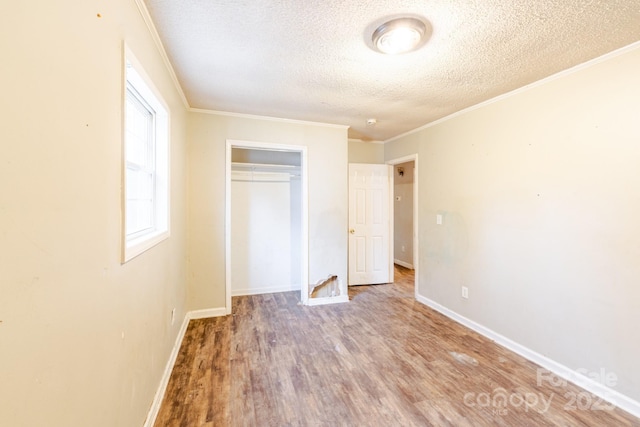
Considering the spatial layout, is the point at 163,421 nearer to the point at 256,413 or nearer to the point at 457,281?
the point at 256,413

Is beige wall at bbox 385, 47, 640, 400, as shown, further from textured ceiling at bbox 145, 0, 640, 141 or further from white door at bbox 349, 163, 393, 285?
white door at bbox 349, 163, 393, 285

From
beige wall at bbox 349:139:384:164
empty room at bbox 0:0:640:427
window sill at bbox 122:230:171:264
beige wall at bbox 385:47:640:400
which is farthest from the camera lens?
beige wall at bbox 349:139:384:164

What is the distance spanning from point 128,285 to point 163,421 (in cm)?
99

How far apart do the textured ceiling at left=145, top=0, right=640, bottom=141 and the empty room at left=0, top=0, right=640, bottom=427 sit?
0.02 m

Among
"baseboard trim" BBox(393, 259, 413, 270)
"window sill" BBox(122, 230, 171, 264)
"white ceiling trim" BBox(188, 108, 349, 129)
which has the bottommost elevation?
"baseboard trim" BBox(393, 259, 413, 270)

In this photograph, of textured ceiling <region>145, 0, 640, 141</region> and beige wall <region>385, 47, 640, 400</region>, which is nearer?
textured ceiling <region>145, 0, 640, 141</region>

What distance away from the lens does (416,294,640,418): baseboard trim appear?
1.82 metres

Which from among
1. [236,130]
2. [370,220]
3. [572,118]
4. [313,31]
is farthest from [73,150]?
[370,220]

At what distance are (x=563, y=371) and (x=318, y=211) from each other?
109 inches

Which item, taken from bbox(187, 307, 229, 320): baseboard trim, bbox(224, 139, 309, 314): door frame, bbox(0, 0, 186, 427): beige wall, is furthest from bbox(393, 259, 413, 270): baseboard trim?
bbox(0, 0, 186, 427): beige wall

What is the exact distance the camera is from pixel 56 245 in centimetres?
79

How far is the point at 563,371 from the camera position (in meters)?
2.17

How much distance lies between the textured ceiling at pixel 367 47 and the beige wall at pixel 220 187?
42 cm

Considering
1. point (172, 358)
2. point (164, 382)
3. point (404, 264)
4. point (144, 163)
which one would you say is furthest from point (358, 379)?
point (404, 264)
